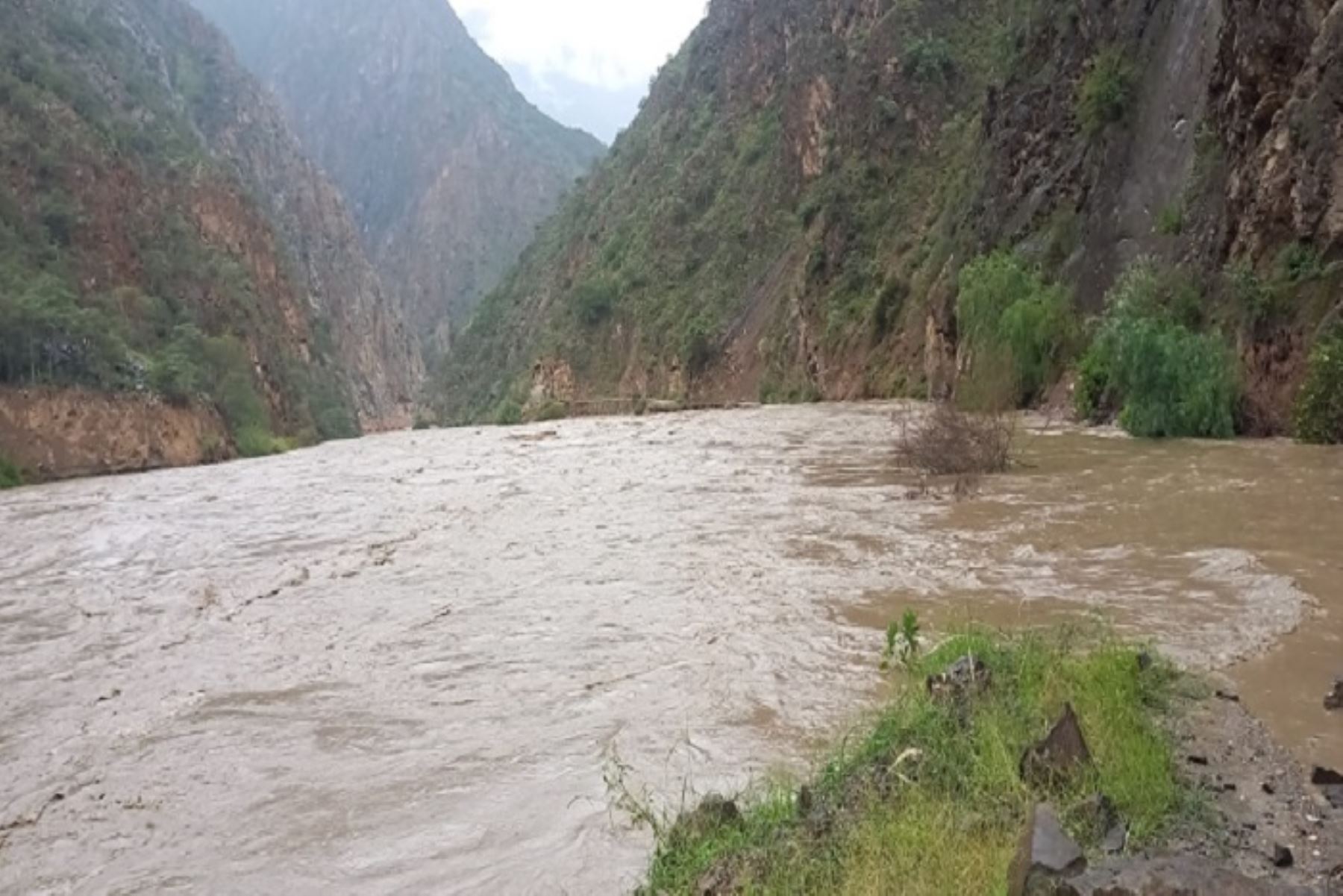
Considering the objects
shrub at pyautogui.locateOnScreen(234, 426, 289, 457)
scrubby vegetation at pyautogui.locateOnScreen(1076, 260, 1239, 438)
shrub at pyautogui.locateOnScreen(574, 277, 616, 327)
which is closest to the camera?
scrubby vegetation at pyautogui.locateOnScreen(1076, 260, 1239, 438)

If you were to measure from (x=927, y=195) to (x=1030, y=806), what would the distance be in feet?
158

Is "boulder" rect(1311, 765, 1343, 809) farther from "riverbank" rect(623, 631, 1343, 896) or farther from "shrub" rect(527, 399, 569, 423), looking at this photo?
"shrub" rect(527, 399, 569, 423)

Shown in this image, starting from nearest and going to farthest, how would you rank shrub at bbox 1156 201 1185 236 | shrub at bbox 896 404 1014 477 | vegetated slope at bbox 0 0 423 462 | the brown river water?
1. the brown river water
2. shrub at bbox 896 404 1014 477
3. shrub at bbox 1156 201 1185 236
4. vegetated slope at bbox 0 0 423 462

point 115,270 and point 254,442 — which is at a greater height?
point 115,270

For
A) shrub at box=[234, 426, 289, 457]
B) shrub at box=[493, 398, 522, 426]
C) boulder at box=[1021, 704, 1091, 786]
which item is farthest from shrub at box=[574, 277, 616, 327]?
boulder at box=[1021, 704, 1091, 786]

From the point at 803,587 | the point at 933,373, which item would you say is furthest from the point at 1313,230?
the point at 933,373

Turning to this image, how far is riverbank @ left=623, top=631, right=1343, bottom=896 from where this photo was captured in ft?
11.8

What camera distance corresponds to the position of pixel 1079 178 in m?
31.9

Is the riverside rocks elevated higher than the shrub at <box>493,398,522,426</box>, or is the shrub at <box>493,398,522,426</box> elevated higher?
the riverside rocks

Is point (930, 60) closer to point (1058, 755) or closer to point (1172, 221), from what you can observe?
point (1172, 221)

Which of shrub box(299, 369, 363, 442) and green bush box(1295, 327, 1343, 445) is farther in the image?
shrub box(299, 369, 363, 442)

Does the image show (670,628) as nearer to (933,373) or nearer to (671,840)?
(671,840)

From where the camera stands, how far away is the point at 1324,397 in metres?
15.4

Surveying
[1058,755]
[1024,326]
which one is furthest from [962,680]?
[1024,326]
